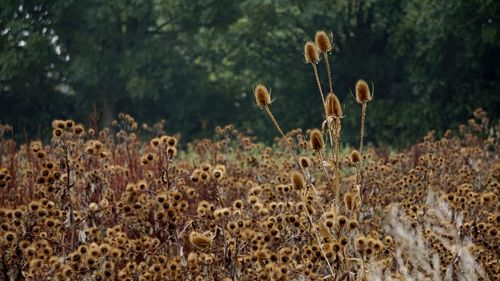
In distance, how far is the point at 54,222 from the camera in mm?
3201

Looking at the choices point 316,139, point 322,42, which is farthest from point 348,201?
point 322,42

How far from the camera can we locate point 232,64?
798 inches

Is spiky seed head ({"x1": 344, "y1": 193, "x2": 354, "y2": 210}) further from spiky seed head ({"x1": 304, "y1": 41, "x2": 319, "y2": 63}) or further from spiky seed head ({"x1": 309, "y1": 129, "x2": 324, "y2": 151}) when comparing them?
spiky seed head ({"x1": 304, "y1": 41, "x2": 319, "y2": 63})

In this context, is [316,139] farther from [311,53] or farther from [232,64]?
[232,64]

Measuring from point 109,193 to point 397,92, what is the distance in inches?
565

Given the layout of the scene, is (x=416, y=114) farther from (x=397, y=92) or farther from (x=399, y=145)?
(x=397, y=92)

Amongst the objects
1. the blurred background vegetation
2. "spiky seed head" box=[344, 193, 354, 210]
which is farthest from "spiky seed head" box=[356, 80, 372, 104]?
the blurred background vegetation

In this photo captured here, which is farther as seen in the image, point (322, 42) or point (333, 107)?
point (322, 42)

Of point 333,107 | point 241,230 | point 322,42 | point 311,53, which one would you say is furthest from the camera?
point 241,230

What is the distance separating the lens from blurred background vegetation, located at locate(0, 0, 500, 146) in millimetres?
15586

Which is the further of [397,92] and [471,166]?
[397,92]

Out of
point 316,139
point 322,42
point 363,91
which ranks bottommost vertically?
point 316,139

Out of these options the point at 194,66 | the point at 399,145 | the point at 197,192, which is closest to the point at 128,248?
the point at 197,192

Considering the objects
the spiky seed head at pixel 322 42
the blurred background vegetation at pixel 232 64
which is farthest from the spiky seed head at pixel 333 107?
the blurred background vegetation at pixel 232 64
